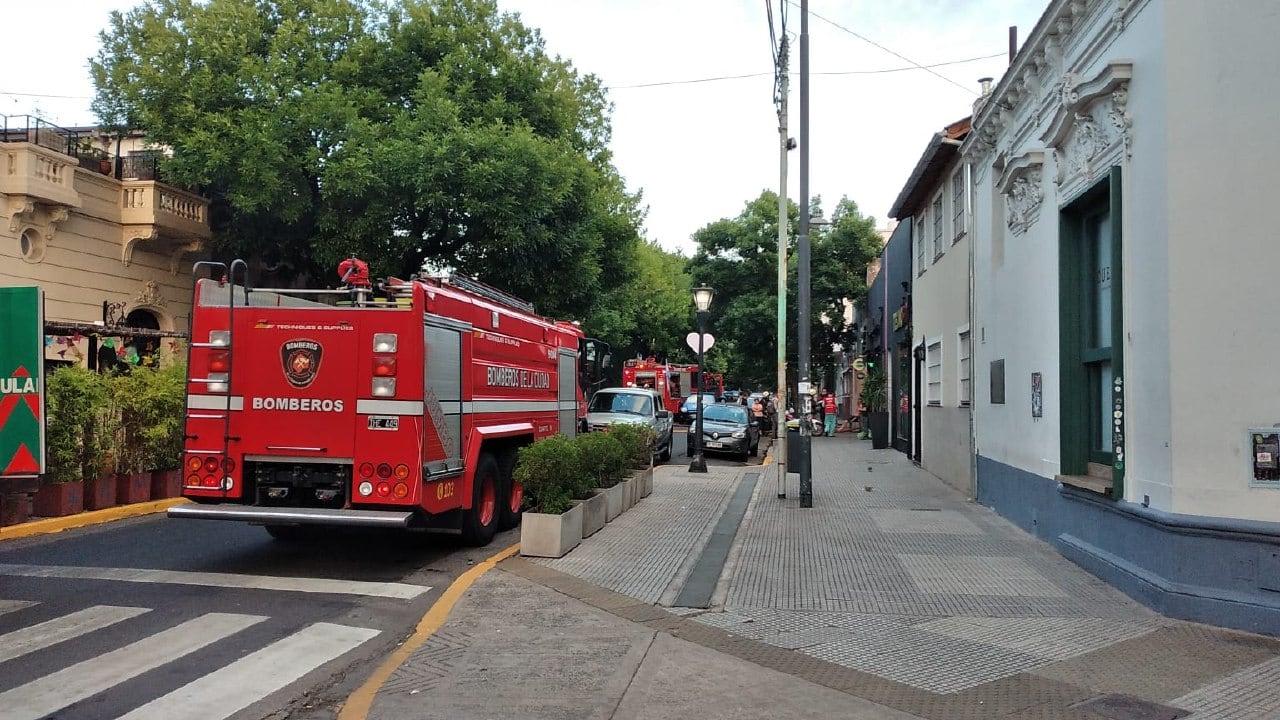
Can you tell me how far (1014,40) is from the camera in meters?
16.4

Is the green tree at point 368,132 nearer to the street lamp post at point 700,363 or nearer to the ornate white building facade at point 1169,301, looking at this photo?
the street lamp post at point 700,363

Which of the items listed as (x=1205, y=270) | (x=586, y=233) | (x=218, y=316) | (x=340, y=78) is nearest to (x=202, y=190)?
(x=340, y=78)

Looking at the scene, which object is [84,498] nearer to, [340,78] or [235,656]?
[235,656]

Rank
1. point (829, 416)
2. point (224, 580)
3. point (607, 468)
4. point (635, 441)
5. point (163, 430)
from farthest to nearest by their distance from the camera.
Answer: point (829, 416) < point (635, 441) < point (163, 430) < point (607, 468) < point (224, 580)

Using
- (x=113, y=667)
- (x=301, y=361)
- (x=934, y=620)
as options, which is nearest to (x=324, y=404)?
(x=301, y=361)

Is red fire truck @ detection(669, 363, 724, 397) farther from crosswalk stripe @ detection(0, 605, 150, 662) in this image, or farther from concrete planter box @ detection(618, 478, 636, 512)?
crosswalk stripe @ detection(0, 605, 150, 662)

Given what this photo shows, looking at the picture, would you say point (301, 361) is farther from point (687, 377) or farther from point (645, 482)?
point (687, 377)

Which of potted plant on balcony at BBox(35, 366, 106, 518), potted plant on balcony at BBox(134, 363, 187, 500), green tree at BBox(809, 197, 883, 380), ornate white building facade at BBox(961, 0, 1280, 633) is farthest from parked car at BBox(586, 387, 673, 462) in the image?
green tree at BBox(809, 197, 883, 380)

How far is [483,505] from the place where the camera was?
32.0ft

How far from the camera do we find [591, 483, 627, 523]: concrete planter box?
10975 millimetres

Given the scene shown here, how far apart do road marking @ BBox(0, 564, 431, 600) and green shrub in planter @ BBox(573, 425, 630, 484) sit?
2605 millimetres

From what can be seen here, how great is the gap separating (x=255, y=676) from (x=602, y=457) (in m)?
5.90

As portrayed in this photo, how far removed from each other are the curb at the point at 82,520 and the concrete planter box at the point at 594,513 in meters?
→ 4.48

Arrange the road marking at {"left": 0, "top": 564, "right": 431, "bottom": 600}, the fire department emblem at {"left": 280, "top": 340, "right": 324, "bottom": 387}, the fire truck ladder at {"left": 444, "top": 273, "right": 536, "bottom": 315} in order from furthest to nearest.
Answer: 1. the fire truck ladder at {"left": 444, "top": 273, "right": 536, "bottom": 315}
2. the fire department emblem at {"left": 280, "top": 340, "right": 324, "bottom": 387}
3. the road marking at {"left": 0, "top": 564, "right": 431, "bottom": 600}
